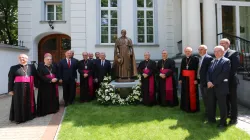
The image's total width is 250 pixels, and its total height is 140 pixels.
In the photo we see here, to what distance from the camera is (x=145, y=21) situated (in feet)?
41.8

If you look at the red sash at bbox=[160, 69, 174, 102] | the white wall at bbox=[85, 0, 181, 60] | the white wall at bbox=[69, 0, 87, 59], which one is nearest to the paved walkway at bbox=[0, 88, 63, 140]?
the red sash at bbox=[160, 69, 174, 102]

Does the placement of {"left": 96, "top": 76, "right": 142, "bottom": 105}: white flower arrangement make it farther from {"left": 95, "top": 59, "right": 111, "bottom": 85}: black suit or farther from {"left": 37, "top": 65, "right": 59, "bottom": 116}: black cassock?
{"left": 37, "top": 65, "right": 59, "bottom": 116}: black cassock

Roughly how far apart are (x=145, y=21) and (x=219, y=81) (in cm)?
825

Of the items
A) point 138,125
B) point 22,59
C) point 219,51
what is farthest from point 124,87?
point 219,51

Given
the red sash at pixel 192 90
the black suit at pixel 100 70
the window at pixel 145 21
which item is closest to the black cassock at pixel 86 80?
the black suit at pixel 100 70

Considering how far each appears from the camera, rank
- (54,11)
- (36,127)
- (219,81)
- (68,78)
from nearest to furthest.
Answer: (219,81), (36,127), (68,78), (54,11)

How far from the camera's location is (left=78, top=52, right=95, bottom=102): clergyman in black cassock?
8367 mm

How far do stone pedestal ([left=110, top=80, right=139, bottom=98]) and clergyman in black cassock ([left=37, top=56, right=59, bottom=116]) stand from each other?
1.99m

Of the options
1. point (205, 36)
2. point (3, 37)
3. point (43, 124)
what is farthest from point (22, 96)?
point (3, 37)

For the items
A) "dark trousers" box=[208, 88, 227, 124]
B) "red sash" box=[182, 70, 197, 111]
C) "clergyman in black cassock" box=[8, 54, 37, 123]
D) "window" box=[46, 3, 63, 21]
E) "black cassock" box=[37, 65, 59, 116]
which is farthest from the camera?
"window" box=[46, 3, 63, 21]

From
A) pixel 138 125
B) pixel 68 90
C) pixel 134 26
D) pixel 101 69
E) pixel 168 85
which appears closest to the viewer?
pixel 138 125

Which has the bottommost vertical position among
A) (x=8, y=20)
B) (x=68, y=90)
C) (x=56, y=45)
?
(x=68, y=90)

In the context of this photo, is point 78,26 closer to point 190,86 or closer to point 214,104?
point 190,86

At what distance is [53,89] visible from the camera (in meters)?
7.00
